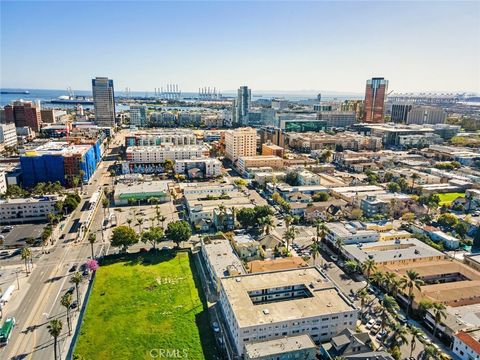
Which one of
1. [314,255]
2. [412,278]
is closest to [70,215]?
[314,255]

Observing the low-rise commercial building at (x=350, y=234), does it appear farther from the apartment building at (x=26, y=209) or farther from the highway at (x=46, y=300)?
the apartment building at (x=26, y=209)

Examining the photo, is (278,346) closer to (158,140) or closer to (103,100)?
(158,140)

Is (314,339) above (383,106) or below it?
below

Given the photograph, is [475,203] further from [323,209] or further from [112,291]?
[112,291]

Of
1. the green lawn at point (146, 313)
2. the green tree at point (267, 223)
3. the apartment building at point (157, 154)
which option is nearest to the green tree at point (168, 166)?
Answer: the apartment building at point (157, 154)

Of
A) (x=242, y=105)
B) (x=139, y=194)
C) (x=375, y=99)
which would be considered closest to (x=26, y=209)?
(x=139, y=194)
